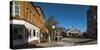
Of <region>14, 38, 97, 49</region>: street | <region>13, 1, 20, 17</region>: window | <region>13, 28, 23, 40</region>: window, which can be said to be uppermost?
<region>13, 1, 20, 17</region>: window

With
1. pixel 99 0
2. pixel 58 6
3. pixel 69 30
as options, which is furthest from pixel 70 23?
pixel 99 0

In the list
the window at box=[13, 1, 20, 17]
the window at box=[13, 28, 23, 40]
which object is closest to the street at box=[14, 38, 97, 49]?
the window at box=[13, 28, 23, 40]

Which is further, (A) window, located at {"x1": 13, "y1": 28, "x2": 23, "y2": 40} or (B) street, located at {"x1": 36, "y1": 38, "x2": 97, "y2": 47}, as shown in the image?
(B) street, located at {"x1": 36, "y1": 38, "x2": 97, "y2": 47}

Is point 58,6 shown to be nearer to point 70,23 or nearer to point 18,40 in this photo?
point 70,23

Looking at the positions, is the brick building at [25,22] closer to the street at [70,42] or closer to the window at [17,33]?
the window at [17,33]

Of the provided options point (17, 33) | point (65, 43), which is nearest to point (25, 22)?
point (17, 33)

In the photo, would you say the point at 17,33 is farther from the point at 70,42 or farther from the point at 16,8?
the point at 70,42

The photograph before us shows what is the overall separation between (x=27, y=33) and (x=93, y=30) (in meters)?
1.06

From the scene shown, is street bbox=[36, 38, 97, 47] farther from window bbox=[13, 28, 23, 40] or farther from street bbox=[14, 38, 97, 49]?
window bbox=[13, 28, 23, 40]

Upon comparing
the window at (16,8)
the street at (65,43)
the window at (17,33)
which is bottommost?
the street at (65,43)

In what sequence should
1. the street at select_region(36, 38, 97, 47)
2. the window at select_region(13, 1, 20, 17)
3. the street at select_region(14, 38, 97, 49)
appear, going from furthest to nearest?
the street at select_region(36, 38, 97, 47)
the street at select_region(14, 38, 97, 49)
the window at select_region(13, 1, 20, 17)

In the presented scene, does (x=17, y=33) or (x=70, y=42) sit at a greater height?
Answer: (x=17, y=33)

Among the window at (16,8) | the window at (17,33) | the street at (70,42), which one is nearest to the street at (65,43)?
the street at (70,42)
